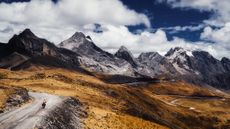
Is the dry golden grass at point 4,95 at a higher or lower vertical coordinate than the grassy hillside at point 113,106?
higher

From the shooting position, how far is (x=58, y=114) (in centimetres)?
4947

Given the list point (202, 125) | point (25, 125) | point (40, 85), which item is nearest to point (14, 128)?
point (25, 125)

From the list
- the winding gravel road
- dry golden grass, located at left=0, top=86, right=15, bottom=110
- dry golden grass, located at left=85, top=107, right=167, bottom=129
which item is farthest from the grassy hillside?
dry golden grass, located at left=0, top=86, right=15, bottom=110

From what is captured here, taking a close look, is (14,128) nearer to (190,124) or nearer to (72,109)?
(72,109)

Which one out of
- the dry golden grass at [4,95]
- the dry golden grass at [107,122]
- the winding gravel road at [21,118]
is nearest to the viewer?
the winding gravel road at [21,118]

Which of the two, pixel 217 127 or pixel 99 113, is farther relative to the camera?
pixel 217 127

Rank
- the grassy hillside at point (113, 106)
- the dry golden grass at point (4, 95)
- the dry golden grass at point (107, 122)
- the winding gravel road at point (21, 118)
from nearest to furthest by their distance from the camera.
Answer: the winding gravel road at point (21, 118), the dry golden grass at point (107, 122), the dry golden grass at point (4, 95), the grassy hillside at point (113, 106)

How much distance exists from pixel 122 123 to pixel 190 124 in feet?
303

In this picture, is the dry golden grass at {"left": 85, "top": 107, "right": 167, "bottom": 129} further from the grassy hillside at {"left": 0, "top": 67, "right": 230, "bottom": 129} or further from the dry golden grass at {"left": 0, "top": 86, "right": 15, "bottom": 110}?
the dry golden grass at {"left": 0, "top": 86, "right": 15, "bottom": 110}

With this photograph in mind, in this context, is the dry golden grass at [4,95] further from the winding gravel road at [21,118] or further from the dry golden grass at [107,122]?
the dry golden grass at [107,122]

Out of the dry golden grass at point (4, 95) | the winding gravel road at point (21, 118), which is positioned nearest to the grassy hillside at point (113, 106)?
the winding gravel road at point (21, 118)

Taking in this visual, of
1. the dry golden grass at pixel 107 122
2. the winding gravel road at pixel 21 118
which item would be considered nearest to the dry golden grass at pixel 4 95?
the winding gravel road at pixel 21 118

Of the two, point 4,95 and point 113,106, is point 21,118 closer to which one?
point 4,95

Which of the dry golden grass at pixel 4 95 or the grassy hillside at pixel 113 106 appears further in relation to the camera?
the grassy hillside at pixel 113 106
